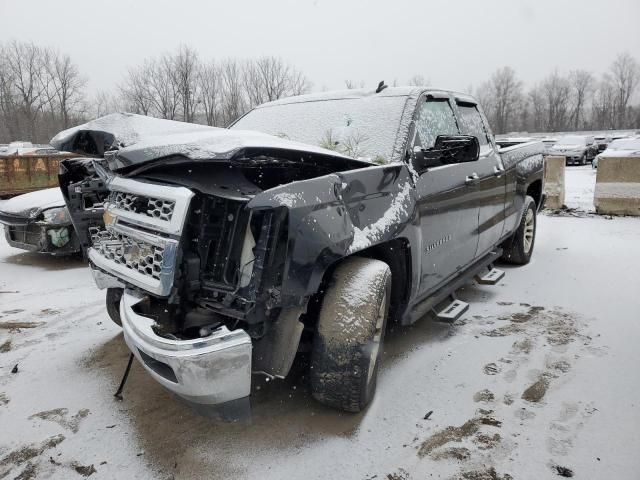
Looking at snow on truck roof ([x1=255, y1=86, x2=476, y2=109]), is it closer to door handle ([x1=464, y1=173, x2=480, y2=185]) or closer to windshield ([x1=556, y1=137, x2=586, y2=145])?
door handle ([x1=464, y1=173, x2=480, y2=185])

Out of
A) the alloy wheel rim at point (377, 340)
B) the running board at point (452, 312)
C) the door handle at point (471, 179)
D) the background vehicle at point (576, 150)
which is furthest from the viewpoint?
the background vehicle at point (576, 150)

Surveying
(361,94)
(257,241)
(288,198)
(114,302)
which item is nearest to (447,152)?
(361,94)

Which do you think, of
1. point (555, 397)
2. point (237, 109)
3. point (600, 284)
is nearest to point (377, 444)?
point (555, 397)

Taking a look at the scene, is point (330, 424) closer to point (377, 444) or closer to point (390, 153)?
point (377, 444)

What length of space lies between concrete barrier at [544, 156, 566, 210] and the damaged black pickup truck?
25.5 feet

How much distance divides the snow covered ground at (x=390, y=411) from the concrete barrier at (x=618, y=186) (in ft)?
19.2

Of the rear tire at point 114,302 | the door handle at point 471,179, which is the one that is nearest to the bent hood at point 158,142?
the rear tire at point 114,302

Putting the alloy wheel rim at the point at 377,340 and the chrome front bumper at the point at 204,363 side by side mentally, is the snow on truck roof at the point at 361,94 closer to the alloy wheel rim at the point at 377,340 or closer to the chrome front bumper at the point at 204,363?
the alloy wheel rim at the point at 377,340

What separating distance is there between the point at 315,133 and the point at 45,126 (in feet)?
189

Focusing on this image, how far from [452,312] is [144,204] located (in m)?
2.36

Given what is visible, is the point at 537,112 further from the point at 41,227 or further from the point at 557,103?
the point at 41,227

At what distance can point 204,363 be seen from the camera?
208 centimetres

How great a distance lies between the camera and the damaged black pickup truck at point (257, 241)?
2.22 m

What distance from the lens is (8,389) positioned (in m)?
3.09
